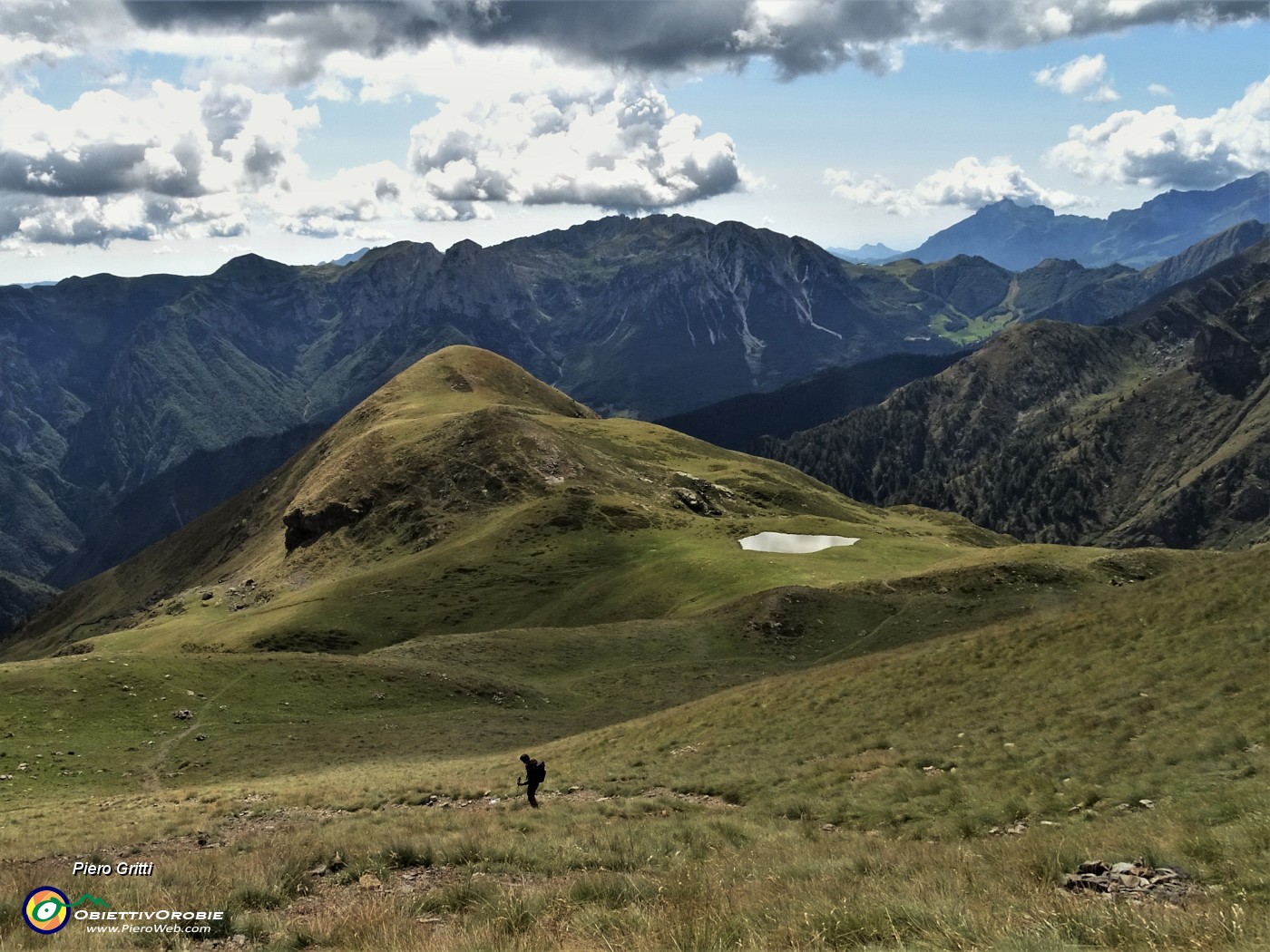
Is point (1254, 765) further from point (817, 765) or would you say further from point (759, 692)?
point (759, 692)

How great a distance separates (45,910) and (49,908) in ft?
0.34

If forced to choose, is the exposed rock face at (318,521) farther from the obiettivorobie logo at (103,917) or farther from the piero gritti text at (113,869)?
the obiettivorobie logo at (103,917)

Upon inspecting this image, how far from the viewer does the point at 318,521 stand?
444 ft

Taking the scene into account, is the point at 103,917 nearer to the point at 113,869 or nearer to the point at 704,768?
the point at 113,869

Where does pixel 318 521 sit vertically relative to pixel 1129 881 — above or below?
below

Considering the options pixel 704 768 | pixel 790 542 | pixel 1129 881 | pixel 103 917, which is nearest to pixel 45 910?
pixel 103 917

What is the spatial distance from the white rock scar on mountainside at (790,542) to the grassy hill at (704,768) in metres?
20.8

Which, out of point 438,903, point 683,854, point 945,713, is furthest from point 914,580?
point 438,903

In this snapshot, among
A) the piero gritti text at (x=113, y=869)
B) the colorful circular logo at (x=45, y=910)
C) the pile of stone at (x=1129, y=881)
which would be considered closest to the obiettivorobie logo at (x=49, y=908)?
the colorful circular logo at (x=45, y=910)

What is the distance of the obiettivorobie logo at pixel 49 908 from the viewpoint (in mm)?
12859

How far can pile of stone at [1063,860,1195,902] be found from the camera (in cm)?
1160

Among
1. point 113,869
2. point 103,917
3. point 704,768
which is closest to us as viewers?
point 103,917

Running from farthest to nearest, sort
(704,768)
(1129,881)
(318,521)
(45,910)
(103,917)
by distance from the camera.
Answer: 1. (318,521)
2. (704,768)
3. (45,910)
4. (103,917)
5. (1129,881)

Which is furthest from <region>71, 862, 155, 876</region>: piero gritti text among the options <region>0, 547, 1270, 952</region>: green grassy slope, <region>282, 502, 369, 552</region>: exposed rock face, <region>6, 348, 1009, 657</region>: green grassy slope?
<region>282, 502, 369, 552</region>: exposed rock face
